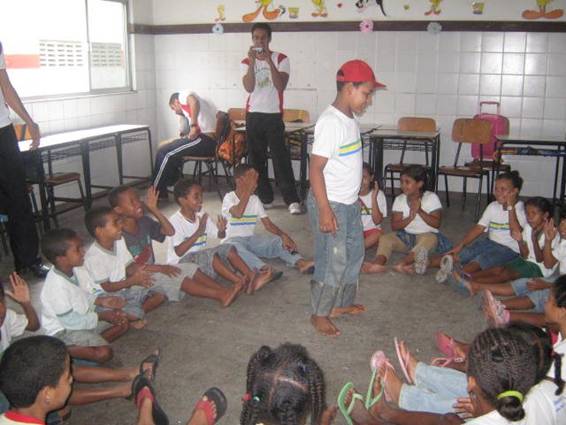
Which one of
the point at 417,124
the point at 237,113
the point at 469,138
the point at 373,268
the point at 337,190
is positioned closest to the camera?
the point at 337,190

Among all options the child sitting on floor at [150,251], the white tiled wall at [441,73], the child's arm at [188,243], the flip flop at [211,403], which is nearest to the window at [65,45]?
the white tiled wall at [441,73]

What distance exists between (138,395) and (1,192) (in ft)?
6.37

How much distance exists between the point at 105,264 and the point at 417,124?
12.7 ft

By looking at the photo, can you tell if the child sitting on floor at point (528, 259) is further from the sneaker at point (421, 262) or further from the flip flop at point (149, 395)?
the flip flop at point (149, 395)

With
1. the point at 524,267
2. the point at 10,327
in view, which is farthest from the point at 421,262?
the point at 10,327

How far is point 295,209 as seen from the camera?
539 centimetres

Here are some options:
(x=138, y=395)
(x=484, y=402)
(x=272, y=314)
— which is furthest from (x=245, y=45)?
(x=484, y=402)

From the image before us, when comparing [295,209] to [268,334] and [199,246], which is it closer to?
[199,246]

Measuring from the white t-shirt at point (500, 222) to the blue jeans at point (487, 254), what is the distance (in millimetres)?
36

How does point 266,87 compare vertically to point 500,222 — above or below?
above

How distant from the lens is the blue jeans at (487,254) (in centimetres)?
372

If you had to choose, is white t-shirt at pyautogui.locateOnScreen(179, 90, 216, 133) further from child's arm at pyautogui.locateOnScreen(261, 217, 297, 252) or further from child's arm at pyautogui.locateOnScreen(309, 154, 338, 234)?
child's arm at pyautogui.locateOnScreen(309, 154, 338, 234)

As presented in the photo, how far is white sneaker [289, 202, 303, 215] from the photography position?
5386 mm

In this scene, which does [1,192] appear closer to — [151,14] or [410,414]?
[410,414]
